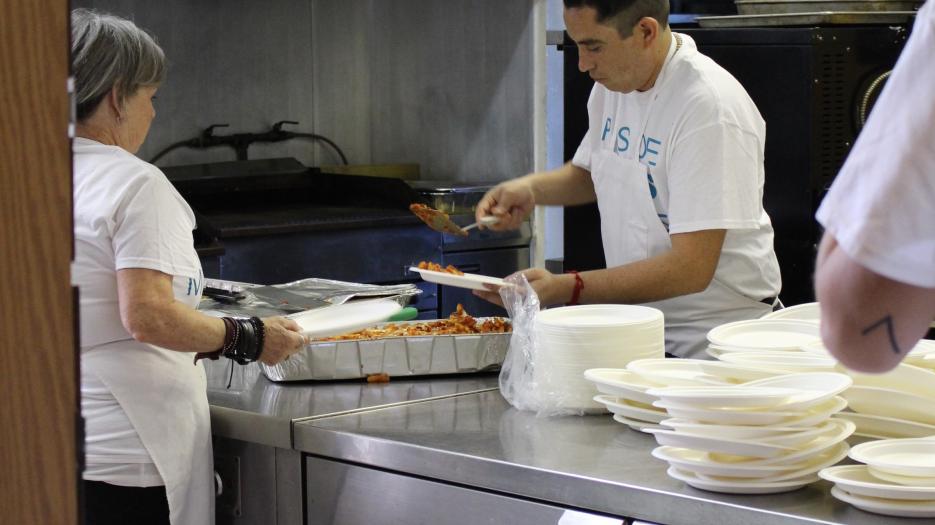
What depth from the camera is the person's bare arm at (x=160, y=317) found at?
2080 millimetres

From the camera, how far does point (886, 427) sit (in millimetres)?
1963

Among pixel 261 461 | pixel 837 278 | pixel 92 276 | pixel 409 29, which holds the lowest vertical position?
pixel 261 461

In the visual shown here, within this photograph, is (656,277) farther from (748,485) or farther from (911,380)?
(748,485)

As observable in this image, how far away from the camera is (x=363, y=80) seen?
20.2ft

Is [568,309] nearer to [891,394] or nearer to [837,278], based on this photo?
[891,394]

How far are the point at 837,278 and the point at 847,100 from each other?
129 inches

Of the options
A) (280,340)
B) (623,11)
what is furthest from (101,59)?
(623,11)

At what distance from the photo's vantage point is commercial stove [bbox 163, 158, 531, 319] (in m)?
4.64

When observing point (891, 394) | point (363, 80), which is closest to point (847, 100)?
point (891, 394)

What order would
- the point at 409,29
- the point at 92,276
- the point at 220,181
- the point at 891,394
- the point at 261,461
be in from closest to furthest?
the point at 891,394
the point at 92,276
the point at 261,461
the point at 220,181
the point at 409,29

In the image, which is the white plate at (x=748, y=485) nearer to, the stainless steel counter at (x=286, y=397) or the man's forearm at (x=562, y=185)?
the stainless steel counter at (x=286, y=397)

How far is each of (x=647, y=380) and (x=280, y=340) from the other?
707mm

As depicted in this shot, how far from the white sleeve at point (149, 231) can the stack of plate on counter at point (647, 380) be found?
0.74 metres

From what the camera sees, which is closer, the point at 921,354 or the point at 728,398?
the point at 728,398
